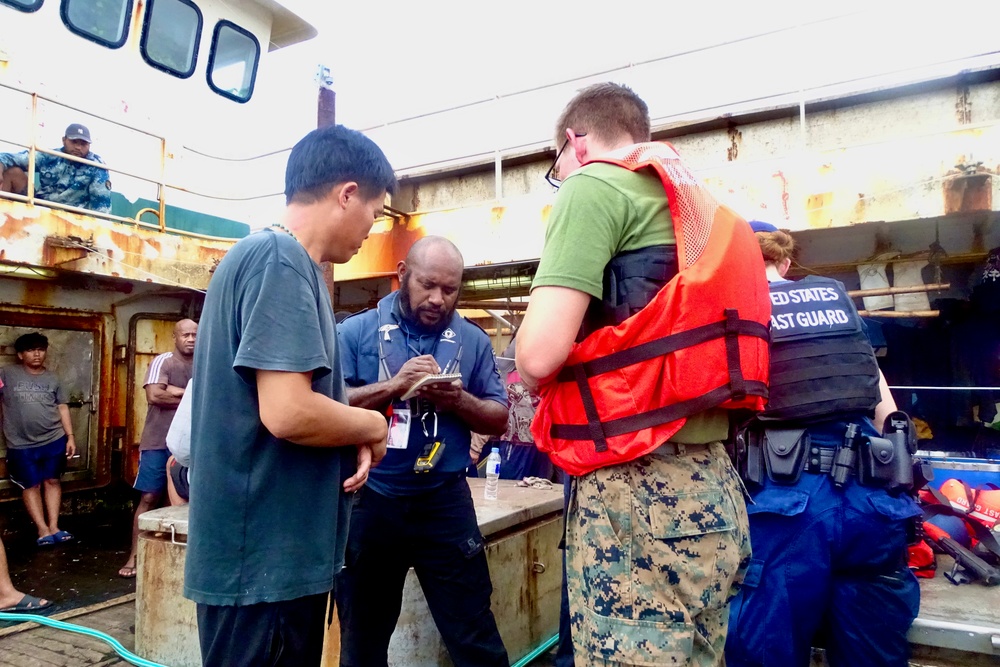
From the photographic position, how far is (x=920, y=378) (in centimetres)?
659

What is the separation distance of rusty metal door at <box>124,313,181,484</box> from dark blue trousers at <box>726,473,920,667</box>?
8.68m

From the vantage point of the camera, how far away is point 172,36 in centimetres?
988

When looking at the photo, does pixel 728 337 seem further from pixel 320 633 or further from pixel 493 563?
pixel 493 563

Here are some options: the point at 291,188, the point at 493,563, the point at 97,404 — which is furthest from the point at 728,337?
the point at 97,404

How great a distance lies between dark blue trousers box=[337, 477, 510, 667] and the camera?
2652 mm

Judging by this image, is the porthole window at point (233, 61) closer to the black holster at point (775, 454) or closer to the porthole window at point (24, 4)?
the porthole window at point (24, 4)

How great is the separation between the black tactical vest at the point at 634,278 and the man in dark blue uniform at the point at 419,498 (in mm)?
1218

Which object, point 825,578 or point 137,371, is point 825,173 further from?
point 137,371

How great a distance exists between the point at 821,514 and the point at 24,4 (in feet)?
35.9

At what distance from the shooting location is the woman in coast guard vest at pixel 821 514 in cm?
211

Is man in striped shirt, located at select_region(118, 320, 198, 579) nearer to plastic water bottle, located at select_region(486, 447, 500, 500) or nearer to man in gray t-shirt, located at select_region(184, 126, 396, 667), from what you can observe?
plastic water bottle, located at select_region(486, 447, 500, 500)

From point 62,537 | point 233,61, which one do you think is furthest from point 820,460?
point 233,61

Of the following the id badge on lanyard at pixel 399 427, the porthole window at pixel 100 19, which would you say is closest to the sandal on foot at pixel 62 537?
the id badge on lanyard at pixel 399 427

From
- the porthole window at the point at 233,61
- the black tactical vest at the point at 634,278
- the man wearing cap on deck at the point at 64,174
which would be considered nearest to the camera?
the black tactical vest at the point at 634,278
